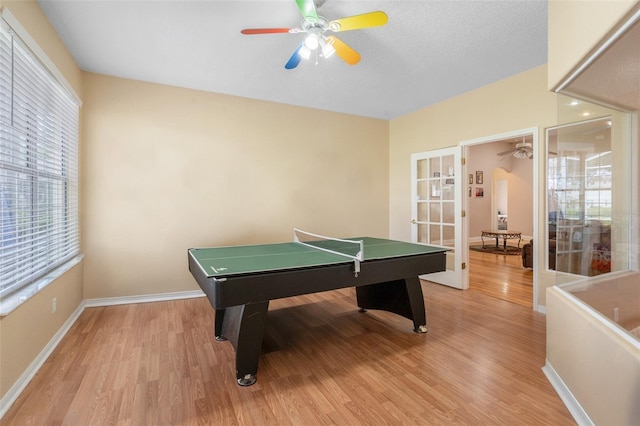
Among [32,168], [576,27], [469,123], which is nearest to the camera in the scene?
[576,27]

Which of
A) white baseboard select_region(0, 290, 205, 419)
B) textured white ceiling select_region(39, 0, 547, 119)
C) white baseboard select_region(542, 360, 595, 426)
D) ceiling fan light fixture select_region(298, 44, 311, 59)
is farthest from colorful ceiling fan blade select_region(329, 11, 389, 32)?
white baseboard select_region(0, 290, 205, 419)

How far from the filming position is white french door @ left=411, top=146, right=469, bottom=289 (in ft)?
13.8

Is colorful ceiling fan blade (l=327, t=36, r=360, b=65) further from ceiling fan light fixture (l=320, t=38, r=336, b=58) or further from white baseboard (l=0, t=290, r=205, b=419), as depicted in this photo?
white baseboard (l=0, t=290, r=205, b=419)

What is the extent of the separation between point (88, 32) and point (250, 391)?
3205 millimetres

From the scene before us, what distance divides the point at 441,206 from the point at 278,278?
3.28 m

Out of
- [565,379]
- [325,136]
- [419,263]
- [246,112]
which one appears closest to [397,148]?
[325,136]

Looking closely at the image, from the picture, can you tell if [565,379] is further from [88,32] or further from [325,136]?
[88,32]

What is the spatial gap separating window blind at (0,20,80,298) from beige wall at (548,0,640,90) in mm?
3217

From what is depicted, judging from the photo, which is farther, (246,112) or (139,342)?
(246,112)

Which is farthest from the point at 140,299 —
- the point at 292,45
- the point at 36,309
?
the point at 292,45

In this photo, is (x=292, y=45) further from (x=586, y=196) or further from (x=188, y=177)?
(x=586, y=196)

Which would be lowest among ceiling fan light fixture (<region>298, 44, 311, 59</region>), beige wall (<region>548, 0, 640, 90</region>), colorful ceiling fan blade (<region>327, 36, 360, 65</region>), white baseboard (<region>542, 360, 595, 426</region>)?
white baseboard (<region>542, 360, 595, 426</region>)

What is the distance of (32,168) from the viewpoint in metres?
2.27

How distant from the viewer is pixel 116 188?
11.5ft
